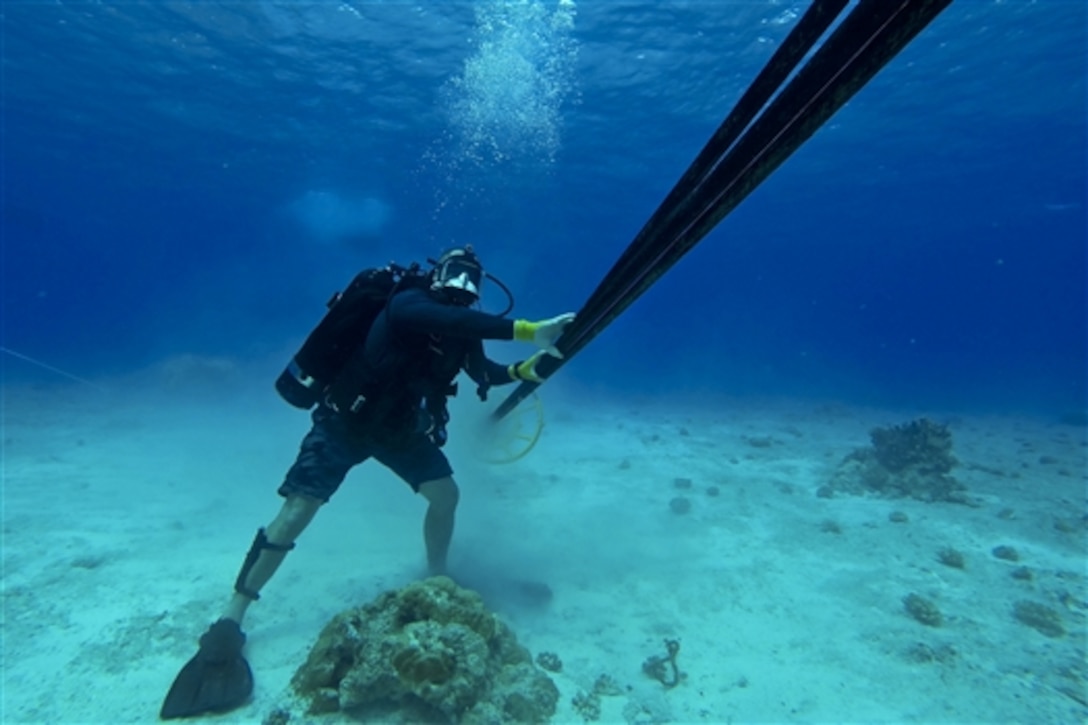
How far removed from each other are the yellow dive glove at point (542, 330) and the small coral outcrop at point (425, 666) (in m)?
2.25

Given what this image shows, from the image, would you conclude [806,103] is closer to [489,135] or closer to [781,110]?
[781,110]

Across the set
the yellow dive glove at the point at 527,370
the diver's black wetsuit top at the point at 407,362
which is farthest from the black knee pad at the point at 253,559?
the yellow dive glove at the point at 527,370

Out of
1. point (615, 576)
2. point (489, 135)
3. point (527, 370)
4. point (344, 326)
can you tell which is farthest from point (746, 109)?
point (489, 135)

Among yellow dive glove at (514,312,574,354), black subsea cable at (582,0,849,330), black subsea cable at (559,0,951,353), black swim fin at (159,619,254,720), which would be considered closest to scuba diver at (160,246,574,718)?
black swim fin at (159,619,254,720)

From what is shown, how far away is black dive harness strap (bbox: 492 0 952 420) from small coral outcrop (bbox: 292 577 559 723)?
3010mm

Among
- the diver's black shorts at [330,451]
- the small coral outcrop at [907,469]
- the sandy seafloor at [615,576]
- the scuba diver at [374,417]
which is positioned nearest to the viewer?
the scuba diver at [374,417]

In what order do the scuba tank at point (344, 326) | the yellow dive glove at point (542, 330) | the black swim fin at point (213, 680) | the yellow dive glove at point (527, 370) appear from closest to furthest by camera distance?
the yellow dive glove at point (542, 330), the black swim fin at point (213, 680), the yellow dive glove at point (527, 370), the scuba tank at point (344, 326)

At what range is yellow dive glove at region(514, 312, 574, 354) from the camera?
352 centimetres

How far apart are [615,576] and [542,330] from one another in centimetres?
413

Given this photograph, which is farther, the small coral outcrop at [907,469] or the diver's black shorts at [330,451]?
the small coral outcrop at [907,469]

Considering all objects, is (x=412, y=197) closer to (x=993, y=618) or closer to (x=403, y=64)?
(x=403, y=64)

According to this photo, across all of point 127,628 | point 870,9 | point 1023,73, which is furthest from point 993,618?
point 1023,73

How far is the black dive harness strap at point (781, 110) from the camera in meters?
1.52

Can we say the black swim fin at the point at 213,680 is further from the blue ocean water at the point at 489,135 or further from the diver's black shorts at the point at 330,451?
the blue ocean water at the point at 489,135
